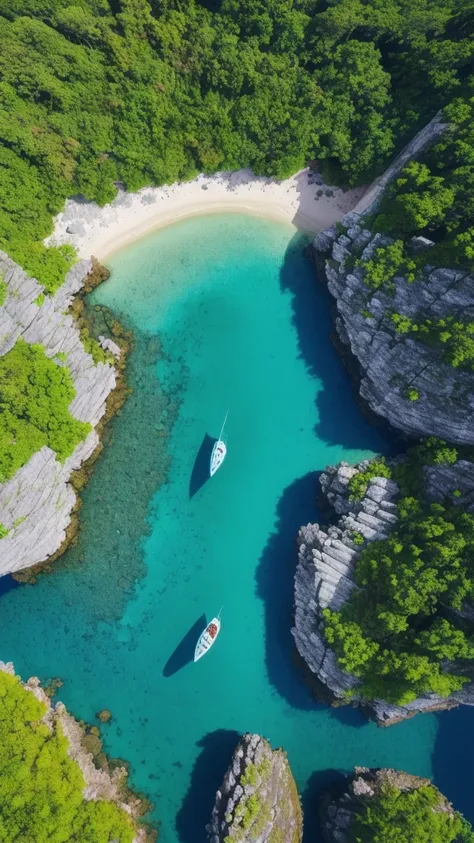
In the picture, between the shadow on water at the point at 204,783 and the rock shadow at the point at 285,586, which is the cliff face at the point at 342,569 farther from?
the shadow on water at the point at 204,783

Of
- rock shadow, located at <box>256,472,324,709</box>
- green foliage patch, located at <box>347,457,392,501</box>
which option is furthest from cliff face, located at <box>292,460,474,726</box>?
rock shadow, located at <box>256,472,324,709</box>

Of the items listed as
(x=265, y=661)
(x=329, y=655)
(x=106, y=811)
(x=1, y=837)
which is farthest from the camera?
(x=265, y=661)

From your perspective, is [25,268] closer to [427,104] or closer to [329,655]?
[427,104]

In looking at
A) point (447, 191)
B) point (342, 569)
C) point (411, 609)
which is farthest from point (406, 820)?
point (447, 191)

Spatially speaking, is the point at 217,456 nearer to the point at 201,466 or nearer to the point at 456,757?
the point at 201,466

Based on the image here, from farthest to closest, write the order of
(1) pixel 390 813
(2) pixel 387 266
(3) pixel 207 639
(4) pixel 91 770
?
1. (3) pixel 207 639
2. (4) pixel 91 770
3. (2) pixel 387 266
4. (1) pixel 390 813

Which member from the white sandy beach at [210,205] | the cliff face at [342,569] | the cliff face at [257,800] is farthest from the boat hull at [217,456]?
the cliff face at [257,800]

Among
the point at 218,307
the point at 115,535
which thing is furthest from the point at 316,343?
the point at 115,535
